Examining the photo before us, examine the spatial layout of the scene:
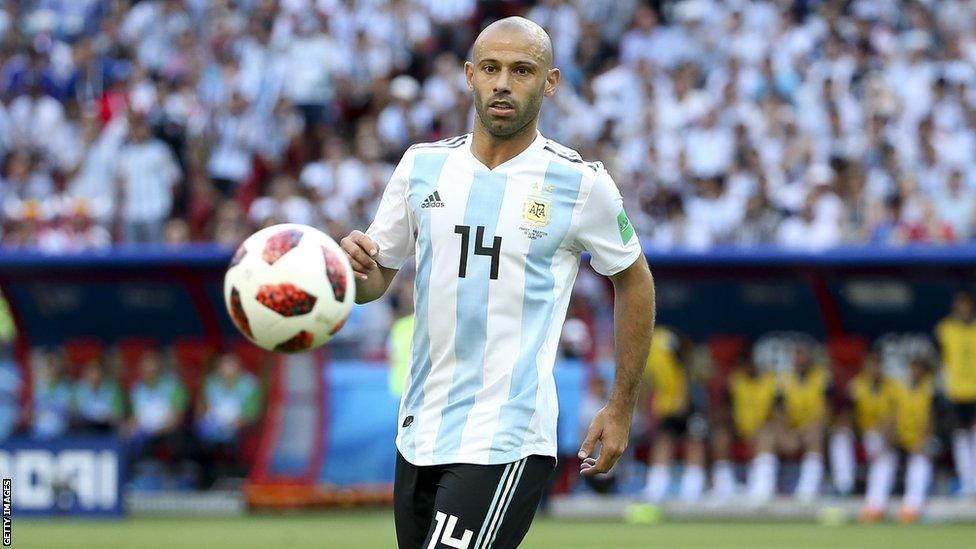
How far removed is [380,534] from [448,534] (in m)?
8.36

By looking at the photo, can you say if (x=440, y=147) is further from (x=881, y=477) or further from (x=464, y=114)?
(x=464, y=114)

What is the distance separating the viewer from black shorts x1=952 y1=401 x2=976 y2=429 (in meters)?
15.7

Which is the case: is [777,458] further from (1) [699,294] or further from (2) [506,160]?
(2) [506,160]

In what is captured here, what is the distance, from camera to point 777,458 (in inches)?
642

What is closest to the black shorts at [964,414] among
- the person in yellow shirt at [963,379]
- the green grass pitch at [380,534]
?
the person in yellow shirt at [963,379]

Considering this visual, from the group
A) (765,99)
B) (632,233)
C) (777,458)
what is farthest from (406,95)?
(632,233)

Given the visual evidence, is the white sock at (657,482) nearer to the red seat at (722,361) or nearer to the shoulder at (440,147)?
the red seat at (722,361)

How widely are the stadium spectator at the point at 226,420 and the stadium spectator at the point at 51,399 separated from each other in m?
1.44

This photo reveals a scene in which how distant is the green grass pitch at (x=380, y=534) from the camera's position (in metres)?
12.3

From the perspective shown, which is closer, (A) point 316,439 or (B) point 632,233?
(B) point 632,233

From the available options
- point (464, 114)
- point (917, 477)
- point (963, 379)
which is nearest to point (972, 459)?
point (917, 477)

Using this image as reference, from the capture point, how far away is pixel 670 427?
642 inches

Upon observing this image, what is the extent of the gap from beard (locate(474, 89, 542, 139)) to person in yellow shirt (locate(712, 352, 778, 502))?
1121cm

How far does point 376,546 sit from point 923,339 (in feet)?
23.6
